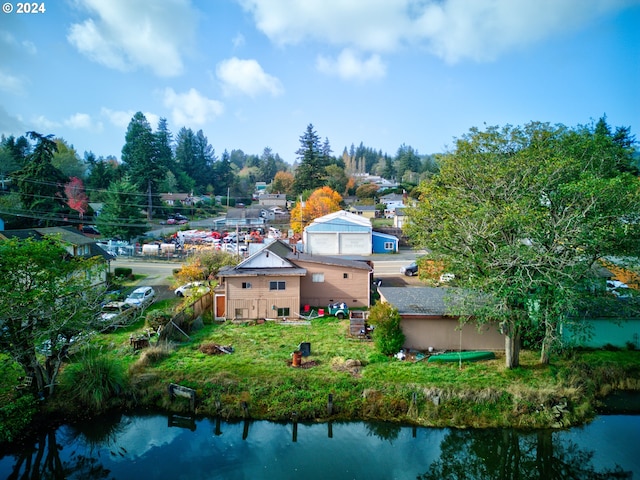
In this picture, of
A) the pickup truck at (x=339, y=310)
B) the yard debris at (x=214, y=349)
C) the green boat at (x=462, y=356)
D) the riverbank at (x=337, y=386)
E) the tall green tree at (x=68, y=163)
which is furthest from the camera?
the tall green tree at (x=68, y=163)

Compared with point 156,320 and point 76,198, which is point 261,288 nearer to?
point 156,320

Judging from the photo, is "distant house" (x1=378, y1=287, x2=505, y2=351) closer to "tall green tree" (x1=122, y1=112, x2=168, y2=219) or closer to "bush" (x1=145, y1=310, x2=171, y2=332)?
"bush" (x1=145, y1=310, x2=171, y2=332)

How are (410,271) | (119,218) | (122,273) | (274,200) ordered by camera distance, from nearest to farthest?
(122,273)
(410,271)
(119,218)
(274,200)

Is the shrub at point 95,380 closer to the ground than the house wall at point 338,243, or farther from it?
closer to the ground

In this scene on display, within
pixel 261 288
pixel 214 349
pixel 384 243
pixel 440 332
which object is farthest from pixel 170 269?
pixel 440 332

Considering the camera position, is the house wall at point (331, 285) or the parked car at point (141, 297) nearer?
the parked car at point (141, 297)

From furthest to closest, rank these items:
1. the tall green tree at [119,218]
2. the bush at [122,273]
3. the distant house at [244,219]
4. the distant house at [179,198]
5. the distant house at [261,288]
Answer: the distant house at [179,198], the distant house at [244,219], the tall green tree at [119,218], the bush at [122,273], the distant house at [261,288]

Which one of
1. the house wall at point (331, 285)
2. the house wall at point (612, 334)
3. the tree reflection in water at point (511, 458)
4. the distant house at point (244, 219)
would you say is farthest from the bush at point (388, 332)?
the distant house at point (244, 219)

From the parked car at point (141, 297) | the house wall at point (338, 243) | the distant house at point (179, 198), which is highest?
the distant house at point (179, 198)

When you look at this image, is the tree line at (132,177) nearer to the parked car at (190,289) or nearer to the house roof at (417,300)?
the house roof at (417,300)
